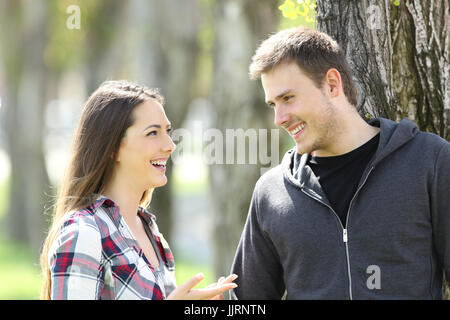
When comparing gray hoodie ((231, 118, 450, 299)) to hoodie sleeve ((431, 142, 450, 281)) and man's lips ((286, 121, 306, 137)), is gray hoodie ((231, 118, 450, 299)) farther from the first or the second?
man's lips ((286, 121, 306, 137))

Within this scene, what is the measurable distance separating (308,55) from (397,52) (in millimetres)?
742

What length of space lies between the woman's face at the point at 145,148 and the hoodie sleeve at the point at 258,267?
570mm

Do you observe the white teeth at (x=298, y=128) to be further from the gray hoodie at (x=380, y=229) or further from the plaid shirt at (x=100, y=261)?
the plaid shirt at (x=100, y=261)

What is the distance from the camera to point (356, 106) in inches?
159

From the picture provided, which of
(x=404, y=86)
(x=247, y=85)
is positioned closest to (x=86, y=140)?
(x=404, y=86)

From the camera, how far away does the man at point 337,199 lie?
347 cm

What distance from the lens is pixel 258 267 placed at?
3.91 meters

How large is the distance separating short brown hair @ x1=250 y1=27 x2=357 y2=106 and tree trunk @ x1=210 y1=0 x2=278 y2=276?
3829mm

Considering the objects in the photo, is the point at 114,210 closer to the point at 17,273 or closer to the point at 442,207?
the point at 442,207

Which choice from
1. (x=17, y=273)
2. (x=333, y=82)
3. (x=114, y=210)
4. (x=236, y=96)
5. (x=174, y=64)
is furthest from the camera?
(x=17, y=273)

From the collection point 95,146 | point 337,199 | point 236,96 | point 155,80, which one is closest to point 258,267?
point 337,199

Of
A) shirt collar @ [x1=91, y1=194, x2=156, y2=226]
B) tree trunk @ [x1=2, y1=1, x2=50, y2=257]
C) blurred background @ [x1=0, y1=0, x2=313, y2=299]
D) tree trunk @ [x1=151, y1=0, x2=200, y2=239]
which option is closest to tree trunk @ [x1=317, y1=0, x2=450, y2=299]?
shirt collar @ [x1=91, y1=194, x2=156, y2=226]

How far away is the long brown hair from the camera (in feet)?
11.8

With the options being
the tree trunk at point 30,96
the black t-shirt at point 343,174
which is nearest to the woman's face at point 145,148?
the black t-shirt at point 343,174
